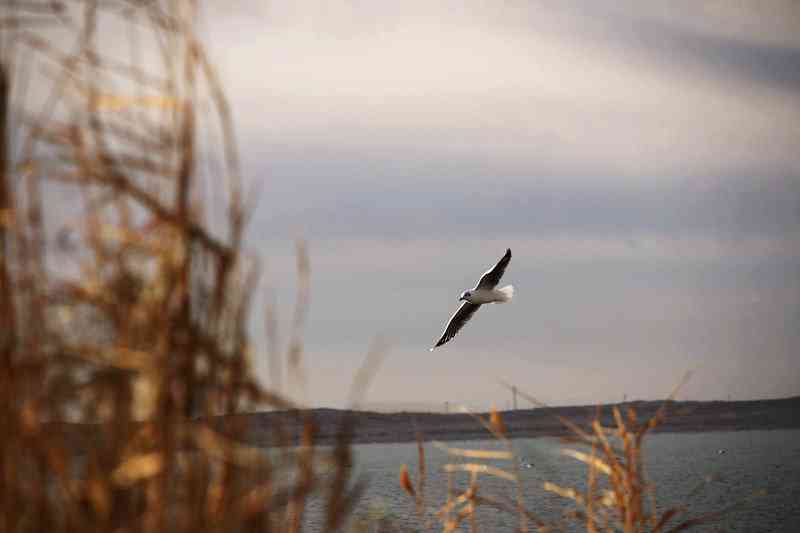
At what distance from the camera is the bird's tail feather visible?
17.0 m

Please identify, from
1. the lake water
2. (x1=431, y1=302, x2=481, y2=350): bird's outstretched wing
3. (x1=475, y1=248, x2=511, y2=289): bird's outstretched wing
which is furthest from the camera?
the lake water

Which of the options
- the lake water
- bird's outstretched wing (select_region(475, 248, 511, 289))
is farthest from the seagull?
the lake water

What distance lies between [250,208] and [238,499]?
0.56 m

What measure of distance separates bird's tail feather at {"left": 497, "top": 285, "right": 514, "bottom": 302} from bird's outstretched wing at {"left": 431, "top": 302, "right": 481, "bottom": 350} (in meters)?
1.18

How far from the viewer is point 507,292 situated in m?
17.1

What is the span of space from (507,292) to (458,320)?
1.77 meters

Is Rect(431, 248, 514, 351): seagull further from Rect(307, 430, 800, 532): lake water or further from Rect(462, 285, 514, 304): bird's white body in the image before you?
Rect(307, 430, 800, 532): lake water

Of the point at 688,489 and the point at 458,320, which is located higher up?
the point at 458,320

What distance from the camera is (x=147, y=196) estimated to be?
2104mm

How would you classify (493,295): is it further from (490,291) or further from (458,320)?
(458,320)

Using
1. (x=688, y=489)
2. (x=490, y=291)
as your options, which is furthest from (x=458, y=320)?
(x=688, y=489)

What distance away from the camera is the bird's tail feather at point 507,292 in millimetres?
17016

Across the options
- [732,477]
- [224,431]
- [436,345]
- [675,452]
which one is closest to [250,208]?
[224,431]

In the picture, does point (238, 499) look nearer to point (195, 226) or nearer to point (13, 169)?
point (195, 226)
